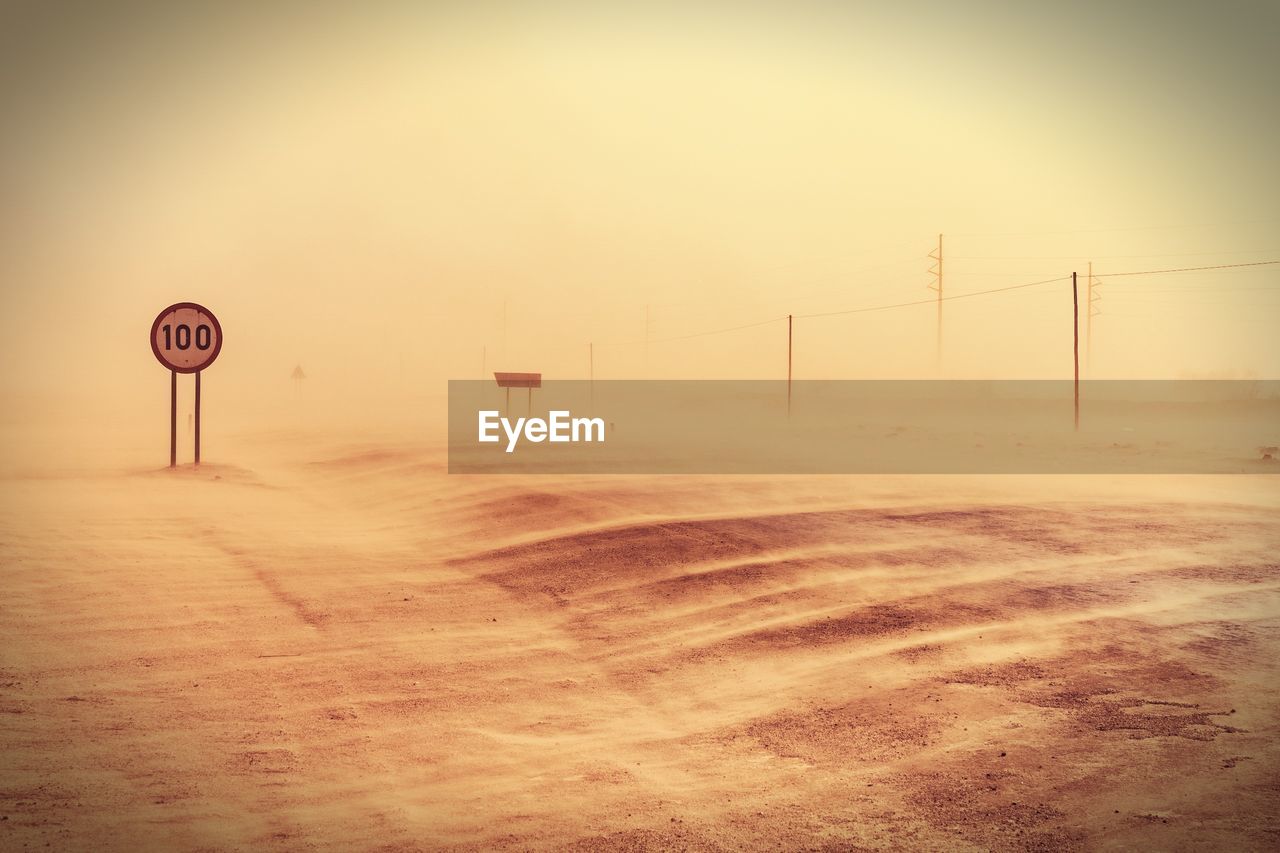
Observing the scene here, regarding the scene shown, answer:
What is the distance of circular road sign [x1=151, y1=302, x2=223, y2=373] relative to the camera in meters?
17.1

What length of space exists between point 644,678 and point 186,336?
13.2m

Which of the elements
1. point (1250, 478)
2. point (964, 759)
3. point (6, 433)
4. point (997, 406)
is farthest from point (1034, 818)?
point (997, 406)

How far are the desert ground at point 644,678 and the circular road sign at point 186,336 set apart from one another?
467 centimetres

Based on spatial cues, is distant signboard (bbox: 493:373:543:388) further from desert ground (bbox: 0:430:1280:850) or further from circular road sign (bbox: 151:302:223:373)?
desert ground (bbox: 0:430:1280:850)

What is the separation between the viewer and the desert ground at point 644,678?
452 cm

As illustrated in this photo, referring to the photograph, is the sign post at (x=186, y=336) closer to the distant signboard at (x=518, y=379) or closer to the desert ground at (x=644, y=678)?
the desert ground at (x=644, y=678)

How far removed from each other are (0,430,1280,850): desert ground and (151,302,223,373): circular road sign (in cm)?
467

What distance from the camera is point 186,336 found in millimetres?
17172

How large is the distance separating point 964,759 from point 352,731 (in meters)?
3.36

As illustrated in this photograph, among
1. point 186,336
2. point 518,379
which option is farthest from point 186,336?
point 518,379

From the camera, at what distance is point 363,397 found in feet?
285

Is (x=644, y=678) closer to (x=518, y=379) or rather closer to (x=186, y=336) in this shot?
(x=186, y=336)

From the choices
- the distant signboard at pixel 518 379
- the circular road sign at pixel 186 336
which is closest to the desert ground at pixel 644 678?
the circular road sign at pixel 186 336

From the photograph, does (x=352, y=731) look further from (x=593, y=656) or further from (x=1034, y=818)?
(x=1034, y=818)
